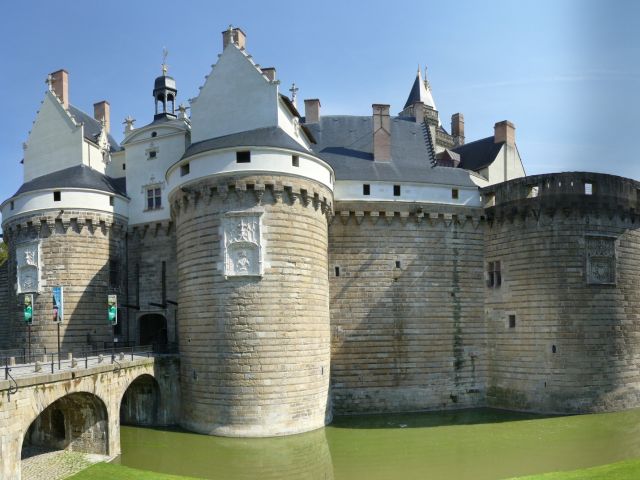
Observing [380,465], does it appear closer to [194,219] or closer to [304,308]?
[304,308]

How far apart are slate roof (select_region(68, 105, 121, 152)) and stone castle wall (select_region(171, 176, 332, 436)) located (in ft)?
37.5

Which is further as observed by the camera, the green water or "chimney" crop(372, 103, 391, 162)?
"chimney" crop(372, 103, 391, 162)

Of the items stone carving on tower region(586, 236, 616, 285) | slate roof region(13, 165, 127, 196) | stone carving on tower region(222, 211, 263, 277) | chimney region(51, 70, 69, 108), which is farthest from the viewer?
chimney region(51, 70, 69, 108)

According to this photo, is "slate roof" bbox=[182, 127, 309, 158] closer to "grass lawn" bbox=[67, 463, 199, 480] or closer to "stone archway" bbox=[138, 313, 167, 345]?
"stone archway" bbox=[138, 313, 167, 345]

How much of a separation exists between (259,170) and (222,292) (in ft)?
17.9

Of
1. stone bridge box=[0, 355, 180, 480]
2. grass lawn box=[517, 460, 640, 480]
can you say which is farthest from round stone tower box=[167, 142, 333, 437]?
grass lawn box=[517, 460, 640, 480]

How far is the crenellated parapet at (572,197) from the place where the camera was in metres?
28.6

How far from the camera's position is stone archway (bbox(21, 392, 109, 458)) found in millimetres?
21172

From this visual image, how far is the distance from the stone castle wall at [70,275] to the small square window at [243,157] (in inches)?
400

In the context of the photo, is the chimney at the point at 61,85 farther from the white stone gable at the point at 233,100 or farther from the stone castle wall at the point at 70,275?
the white stone gable at the point at 233,100

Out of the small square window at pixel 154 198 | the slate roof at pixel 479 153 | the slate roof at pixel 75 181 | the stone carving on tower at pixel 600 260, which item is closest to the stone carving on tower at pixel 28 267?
the slate roof at pixel 75 181

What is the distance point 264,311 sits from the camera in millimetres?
23844

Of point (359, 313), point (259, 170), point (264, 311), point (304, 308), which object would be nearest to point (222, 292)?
point (264, 311)

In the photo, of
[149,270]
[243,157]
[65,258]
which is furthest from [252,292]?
[65,258]
